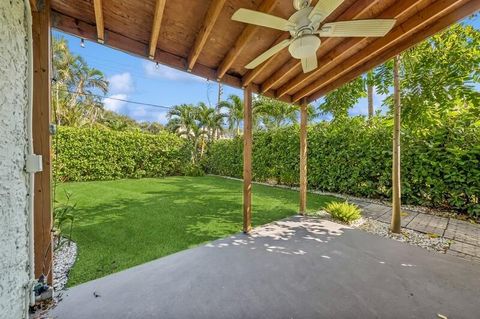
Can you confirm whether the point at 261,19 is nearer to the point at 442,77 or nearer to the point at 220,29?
the point at 220,29

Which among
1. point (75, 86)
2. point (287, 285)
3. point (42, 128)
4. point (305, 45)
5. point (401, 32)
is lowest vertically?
point (287, 285)

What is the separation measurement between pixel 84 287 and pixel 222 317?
147 centimetres

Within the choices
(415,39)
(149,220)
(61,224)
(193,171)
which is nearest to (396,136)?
(415,39)

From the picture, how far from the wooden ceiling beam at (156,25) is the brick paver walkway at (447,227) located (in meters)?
4.66

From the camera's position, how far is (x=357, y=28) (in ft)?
6.04

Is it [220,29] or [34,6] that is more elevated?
[220,29]

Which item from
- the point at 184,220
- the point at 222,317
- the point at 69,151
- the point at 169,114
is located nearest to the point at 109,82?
the point at 169,114

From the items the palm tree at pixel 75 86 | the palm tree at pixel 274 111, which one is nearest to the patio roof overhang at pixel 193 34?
the palm tree at pixel 274 111

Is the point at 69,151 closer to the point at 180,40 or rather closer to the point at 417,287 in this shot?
the point at 180,40

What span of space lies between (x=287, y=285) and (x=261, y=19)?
2.54 m

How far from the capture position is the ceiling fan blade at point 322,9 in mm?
1588

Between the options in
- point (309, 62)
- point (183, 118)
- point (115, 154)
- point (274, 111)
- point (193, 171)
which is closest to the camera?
point (309, 62)

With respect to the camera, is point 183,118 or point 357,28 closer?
point 357,28

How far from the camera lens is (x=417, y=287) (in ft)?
7.43
